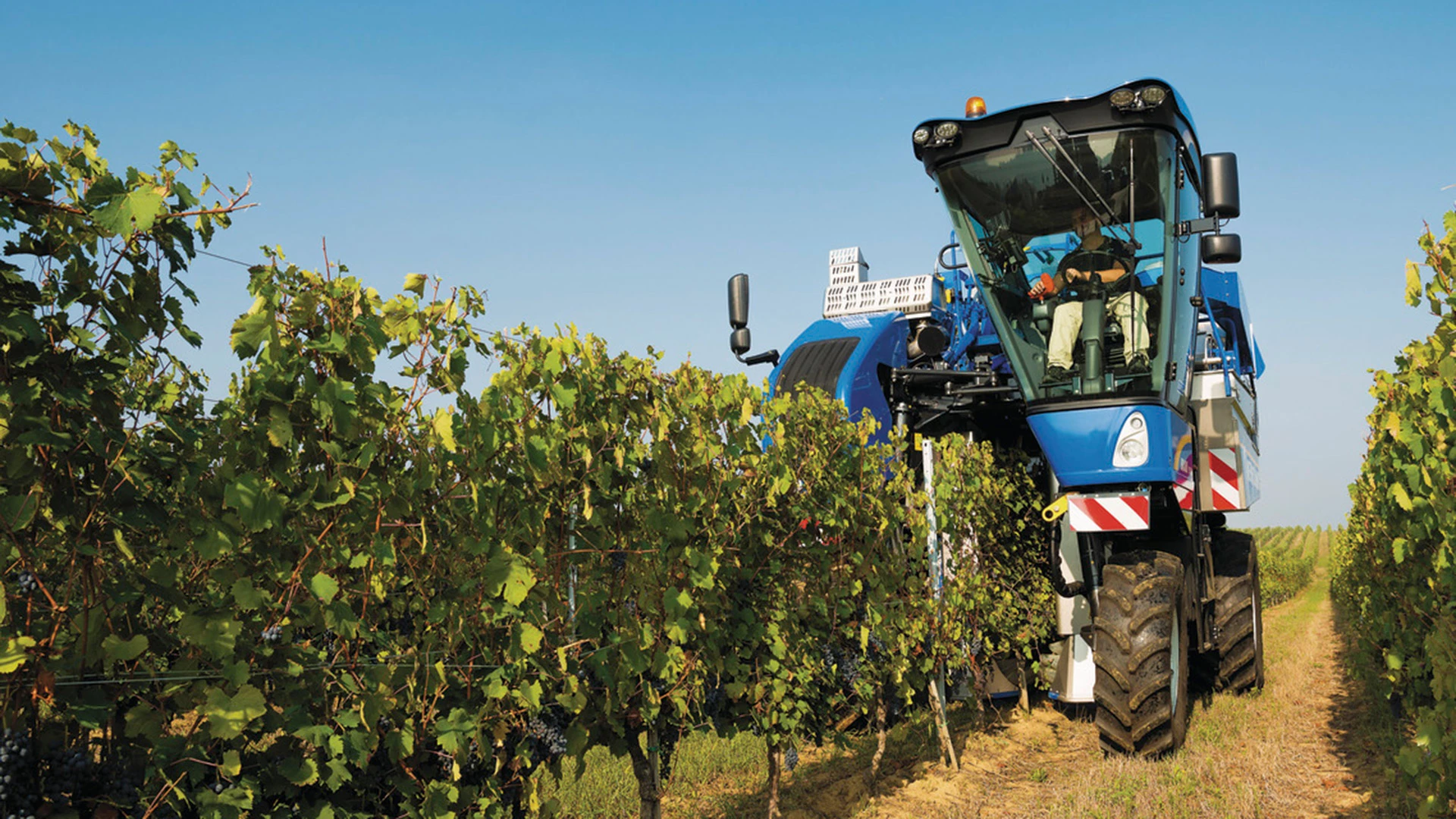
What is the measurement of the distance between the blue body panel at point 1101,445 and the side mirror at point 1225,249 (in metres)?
0.82

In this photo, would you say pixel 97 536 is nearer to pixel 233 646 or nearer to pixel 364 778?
pixel 233 646

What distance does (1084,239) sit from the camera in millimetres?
5754

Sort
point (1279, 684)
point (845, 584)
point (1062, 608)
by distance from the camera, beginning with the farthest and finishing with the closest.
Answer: point (1279, 684)
point (1062, 608)
point (845, 584)

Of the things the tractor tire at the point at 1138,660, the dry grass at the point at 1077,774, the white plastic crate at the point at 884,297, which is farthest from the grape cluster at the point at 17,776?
the white plastic crate at the point at 884,297

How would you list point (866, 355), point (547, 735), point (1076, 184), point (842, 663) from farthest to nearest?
point (866, 355), point (1076, 184), point (842, 663), point (547, 735)

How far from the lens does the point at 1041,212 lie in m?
A: 5.78

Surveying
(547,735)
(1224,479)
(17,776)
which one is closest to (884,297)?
(1224,479)

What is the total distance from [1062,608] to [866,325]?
2.19m

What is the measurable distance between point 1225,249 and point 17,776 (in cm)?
540

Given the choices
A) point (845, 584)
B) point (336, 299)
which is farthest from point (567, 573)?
point (845, 584)

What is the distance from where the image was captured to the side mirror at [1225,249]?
536 cm

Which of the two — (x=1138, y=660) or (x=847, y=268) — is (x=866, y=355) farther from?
(x=1138, y=660)

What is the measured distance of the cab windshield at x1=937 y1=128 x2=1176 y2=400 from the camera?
549cm

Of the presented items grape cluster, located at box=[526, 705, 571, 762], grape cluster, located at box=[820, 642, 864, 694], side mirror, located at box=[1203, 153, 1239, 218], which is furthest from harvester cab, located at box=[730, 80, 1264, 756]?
grape cluster, located at box=[526, 705, 571, 762]
